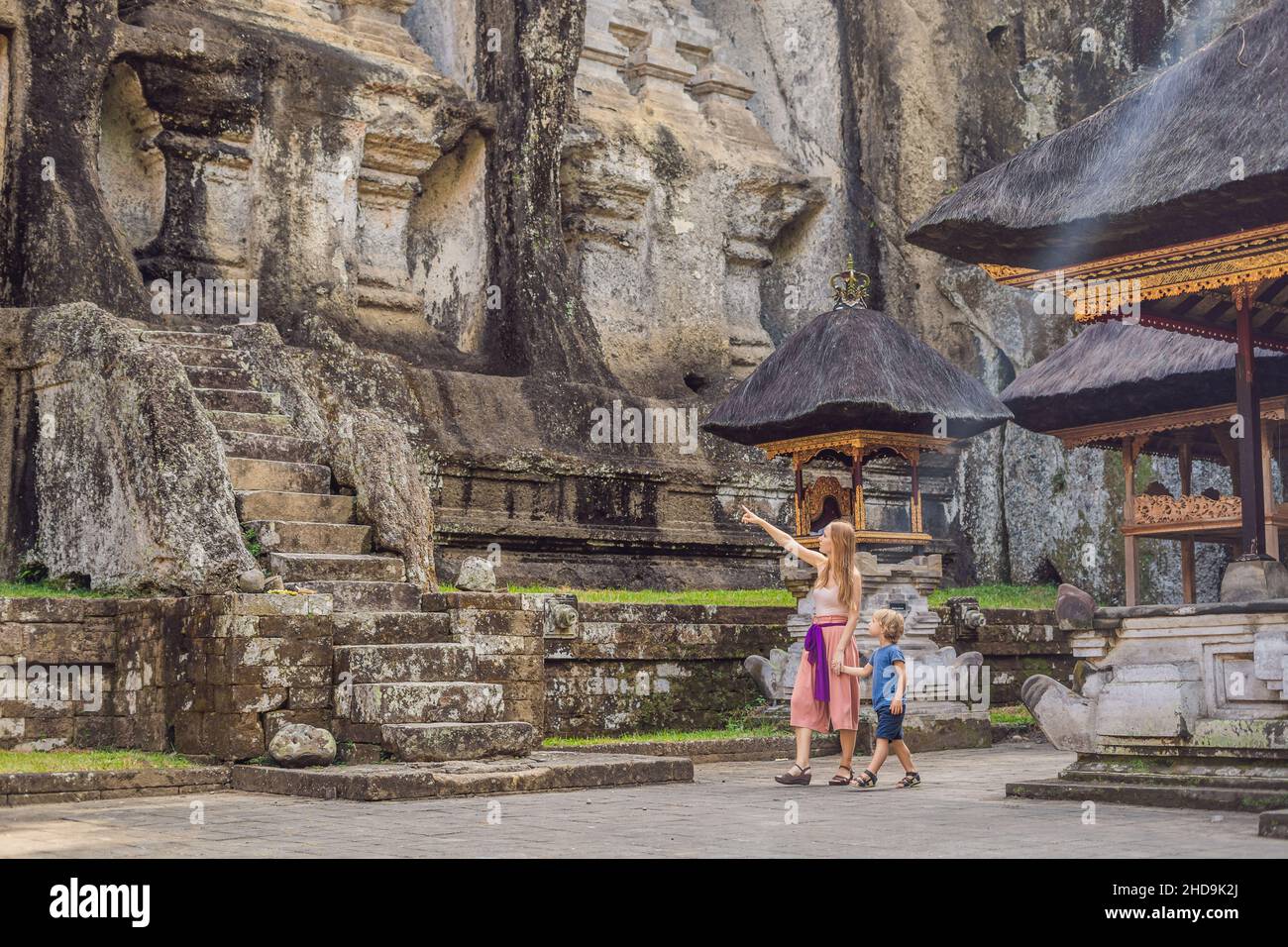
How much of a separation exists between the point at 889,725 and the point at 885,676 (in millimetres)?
293

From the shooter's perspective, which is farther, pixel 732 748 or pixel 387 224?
pixel 387 224

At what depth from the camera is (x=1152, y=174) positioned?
28.8 ft

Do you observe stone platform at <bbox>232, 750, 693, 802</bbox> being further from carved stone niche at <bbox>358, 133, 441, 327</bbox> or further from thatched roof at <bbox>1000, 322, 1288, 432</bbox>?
carved stone niche at <bbox>358, 133, 441, 327</bbox>

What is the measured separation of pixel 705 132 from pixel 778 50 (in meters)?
1.73

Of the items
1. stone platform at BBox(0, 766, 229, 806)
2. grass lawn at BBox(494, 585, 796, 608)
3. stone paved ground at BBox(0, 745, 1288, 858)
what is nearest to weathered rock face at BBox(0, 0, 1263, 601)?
grass lawn at BBox(494, 585, 796, 608)

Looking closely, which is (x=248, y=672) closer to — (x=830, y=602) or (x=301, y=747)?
(x=301, y=747)

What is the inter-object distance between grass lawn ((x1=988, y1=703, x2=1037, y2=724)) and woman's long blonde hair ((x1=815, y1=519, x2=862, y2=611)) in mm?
4593

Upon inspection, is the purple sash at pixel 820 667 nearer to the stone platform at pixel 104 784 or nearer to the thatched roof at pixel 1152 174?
the thatched roof at pixel 1152 174

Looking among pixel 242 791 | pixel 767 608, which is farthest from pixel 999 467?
pixel 242 791

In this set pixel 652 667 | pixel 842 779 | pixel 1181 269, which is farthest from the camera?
pixel 652 667

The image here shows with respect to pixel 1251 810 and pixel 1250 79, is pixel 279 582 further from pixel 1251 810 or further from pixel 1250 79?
pixel 1250 79

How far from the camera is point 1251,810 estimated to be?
784cm

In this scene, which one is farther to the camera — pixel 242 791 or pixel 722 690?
pixel 722 690

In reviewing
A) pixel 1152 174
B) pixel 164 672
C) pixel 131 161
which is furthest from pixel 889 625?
pixel 131 161
